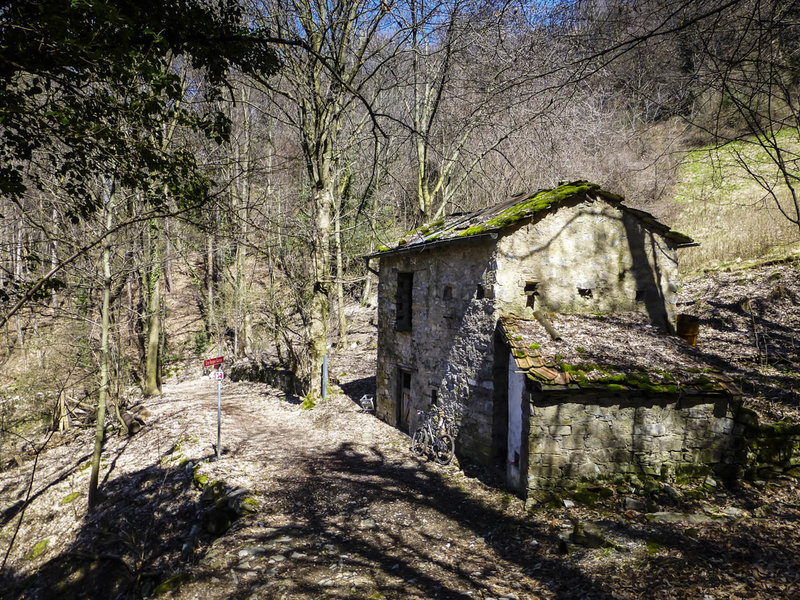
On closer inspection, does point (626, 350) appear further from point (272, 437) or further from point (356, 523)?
point (272, 437)

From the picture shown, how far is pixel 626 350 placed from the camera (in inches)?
280

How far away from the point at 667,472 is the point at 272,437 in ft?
26.3

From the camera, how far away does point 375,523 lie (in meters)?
6.19

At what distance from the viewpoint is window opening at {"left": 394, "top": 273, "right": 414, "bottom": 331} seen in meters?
11.0

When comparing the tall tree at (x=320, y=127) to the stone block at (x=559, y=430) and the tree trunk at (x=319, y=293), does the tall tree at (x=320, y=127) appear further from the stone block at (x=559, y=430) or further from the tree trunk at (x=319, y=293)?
the stone block at (x=559, y=430)

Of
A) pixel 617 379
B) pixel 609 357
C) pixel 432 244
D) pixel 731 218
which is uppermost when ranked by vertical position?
pixel 731 218

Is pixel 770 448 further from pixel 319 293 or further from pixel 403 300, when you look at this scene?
pixel 319 293

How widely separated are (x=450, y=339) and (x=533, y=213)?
2.92 m

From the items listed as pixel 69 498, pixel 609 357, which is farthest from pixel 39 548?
pixel 609 357

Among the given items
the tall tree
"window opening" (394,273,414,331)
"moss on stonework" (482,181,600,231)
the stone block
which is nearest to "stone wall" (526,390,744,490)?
the stone block

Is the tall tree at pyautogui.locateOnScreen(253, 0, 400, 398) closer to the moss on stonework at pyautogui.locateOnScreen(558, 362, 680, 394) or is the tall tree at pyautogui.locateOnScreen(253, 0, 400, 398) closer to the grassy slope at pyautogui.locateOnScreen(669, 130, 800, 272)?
the moss on stonework at pyautogui.locateOnScreen(558, 362, 680, 394)

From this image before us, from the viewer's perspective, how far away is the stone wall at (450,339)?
7.99 metres

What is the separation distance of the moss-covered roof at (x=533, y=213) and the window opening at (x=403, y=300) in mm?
1633

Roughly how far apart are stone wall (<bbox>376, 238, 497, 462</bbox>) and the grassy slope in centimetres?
458
